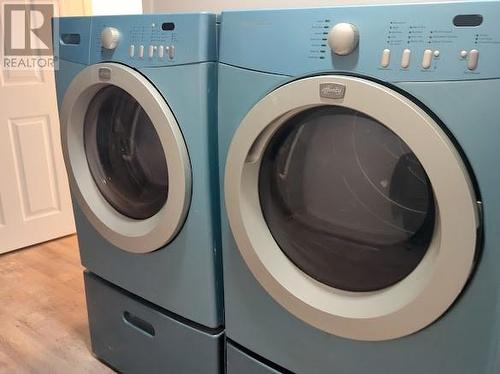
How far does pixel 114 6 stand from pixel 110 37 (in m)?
1.62

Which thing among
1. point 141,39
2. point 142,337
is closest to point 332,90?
point 141,39

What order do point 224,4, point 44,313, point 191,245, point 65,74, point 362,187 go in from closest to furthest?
point 362,187 → point 191,245 → point 65,74 → point 224,4 → point 44,313

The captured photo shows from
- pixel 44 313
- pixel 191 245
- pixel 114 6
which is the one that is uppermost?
pixel 114 6

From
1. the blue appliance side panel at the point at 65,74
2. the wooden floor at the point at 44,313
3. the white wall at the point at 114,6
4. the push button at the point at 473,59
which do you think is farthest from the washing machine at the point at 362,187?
the white wall at the point at 114,6

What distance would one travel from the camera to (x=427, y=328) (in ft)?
2.65

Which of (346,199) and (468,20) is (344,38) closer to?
(468,20)

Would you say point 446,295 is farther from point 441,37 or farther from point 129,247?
point 129,247

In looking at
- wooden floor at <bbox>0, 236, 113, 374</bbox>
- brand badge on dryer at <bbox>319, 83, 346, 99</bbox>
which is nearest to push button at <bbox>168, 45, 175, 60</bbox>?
brand badge on dryer at <bbox>319, 83, 346, 99</bbox>

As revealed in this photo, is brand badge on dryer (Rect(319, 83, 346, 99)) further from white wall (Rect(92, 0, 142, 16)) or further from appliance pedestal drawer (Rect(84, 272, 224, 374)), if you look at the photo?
white wall (Rect(92, 0, 142, 16))

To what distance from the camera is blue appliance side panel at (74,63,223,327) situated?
1.00 metres

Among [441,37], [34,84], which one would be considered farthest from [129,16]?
[34,84]

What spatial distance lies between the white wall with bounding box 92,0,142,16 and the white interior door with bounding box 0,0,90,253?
20cm

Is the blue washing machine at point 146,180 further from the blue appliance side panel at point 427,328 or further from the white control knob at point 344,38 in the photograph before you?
the white control knob at point 344,38

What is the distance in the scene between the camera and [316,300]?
3.03 ft
